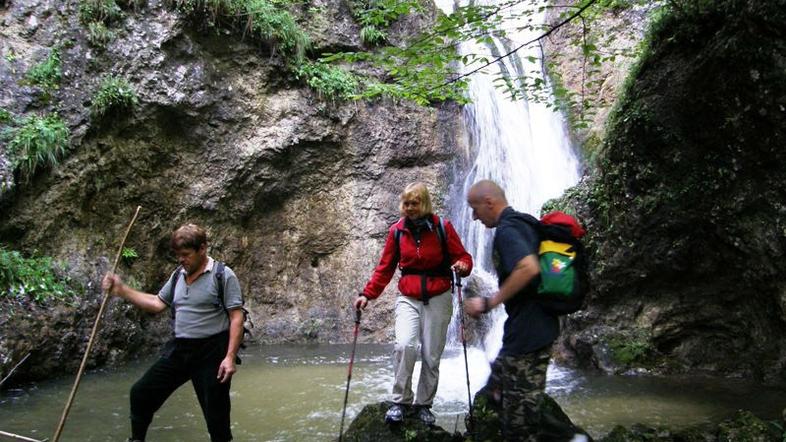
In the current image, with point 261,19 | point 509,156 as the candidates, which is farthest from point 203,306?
point 509,156

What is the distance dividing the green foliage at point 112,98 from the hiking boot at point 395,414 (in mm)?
7173

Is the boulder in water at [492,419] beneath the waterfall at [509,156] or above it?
beneath

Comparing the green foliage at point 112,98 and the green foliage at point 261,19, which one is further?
the green foliage at point 261,19

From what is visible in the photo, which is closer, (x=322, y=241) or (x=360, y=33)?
(x=322, y=241)

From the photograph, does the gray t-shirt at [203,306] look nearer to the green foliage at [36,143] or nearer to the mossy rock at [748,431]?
the mossy rock at [748,431]

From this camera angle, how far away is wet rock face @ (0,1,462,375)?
28.0 feet

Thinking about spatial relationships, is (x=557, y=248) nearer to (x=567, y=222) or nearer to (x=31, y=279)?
(x=567, y=222)

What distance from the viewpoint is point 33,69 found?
8.45 metres

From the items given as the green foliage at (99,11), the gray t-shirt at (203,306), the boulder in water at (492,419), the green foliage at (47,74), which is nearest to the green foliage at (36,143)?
the green foliage at (47,74)

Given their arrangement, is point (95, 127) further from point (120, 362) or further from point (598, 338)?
point (598, 338)

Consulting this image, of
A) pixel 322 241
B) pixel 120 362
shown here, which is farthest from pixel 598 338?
pixel 120 362

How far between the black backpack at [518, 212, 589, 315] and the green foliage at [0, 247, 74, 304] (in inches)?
269

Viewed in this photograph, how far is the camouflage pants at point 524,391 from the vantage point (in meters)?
3.35

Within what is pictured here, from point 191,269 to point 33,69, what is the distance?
21.4 ft
